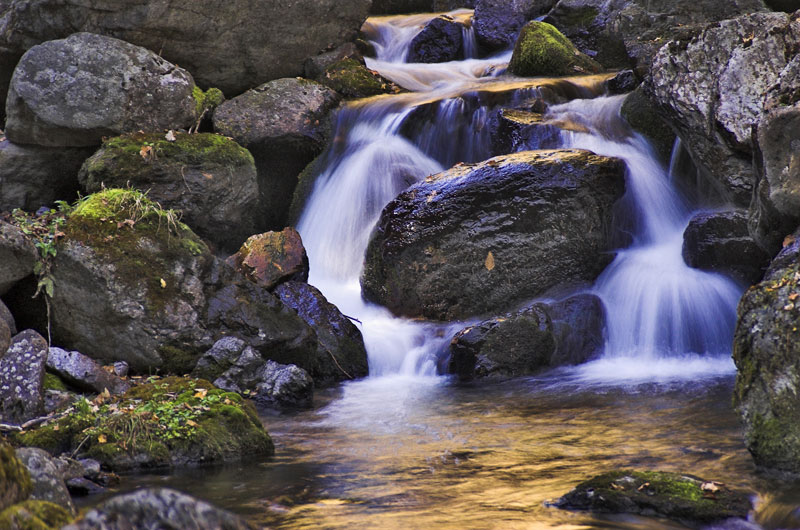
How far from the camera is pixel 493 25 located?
1748 centimetres

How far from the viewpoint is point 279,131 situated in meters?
12.9

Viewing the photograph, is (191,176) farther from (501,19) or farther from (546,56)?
(501,19)

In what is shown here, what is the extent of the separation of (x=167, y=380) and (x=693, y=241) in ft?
21.8

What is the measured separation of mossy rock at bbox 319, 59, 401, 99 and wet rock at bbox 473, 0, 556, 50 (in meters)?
3.58

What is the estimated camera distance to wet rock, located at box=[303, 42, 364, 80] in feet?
48.0

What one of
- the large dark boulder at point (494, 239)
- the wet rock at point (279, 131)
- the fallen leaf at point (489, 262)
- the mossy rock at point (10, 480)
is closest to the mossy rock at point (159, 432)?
the mossy rock at point (10, 480)

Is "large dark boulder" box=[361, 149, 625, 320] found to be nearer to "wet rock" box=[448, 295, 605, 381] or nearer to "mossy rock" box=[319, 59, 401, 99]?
"wet rock" box=[448, 295, 605, 381]

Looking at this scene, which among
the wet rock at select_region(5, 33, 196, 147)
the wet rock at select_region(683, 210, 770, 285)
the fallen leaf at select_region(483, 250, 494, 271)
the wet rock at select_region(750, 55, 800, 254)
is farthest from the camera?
the wet rock at select_region(5, 33, 196, 147)

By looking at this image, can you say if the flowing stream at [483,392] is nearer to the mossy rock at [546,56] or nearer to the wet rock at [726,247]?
the wet rock at [726,247]

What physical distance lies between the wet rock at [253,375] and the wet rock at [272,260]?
1.91 meters

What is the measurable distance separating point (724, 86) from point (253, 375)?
6.46 meters

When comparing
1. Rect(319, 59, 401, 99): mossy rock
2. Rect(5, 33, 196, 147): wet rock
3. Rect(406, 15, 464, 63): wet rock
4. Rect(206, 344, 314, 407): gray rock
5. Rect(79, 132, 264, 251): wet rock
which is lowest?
Rect(206, 344, 314, 407): gray rock

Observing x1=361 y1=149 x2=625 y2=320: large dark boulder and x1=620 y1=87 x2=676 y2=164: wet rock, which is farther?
x1=620 y1=87 x2=676 y2=164: wet rock

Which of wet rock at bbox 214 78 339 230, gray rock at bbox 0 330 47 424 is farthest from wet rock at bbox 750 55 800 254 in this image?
wet rock at bbox 214 78 339 230
